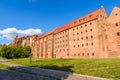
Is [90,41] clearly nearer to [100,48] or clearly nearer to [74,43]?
[100,48]

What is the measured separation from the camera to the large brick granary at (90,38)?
150ft

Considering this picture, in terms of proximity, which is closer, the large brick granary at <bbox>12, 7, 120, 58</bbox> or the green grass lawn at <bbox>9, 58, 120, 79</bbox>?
the green grass lawn at <bbox>9, 58, 120, 79</bbox>

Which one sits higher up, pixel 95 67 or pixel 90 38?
pixel 90 38

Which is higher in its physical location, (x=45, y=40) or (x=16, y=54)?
(x=45, y=40)

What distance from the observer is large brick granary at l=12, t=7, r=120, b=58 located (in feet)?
150

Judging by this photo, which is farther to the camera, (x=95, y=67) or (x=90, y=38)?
(x=90, y=38)

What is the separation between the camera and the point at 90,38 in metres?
54.8

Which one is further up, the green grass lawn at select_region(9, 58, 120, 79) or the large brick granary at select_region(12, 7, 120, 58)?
the large brick granary at select_region(12, 7, 120, 58)

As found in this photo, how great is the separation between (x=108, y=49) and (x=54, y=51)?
1347 inches

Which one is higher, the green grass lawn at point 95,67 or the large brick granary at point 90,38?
the large brick granary at point 90,38

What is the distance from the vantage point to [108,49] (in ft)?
155

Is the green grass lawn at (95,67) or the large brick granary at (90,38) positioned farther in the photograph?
the large brick granary at (90,38)

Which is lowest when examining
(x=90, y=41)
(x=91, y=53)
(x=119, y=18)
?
(x=91, y=53)

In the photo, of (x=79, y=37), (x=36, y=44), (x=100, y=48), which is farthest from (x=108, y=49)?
(x=36, y=44)
